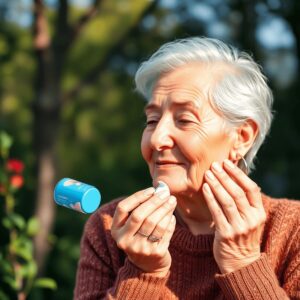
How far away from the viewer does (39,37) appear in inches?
286

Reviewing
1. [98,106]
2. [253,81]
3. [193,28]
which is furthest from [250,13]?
[253,81]

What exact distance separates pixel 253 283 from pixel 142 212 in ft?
1.71

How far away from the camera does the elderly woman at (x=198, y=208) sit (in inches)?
92.3

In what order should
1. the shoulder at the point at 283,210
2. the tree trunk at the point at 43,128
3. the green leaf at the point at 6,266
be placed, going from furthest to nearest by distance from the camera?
the tree trunk at the point at 43,128 < the green leaf at the point at 6,266 < the shoulder at the point at 283,210

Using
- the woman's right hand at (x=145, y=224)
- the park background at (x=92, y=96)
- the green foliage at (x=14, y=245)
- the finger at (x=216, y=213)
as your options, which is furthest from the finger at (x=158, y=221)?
the green foliage at (x=14, y=245)

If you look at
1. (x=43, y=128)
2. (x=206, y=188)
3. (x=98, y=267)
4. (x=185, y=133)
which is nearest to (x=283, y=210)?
(x=206, y=188)

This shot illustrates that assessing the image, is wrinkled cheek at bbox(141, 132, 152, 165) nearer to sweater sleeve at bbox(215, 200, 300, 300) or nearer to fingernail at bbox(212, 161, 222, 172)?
fingernail at bbox(212, 161, 222, 172)

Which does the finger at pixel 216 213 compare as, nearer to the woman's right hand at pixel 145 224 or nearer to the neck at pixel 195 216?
the woman's right hand at pixel 145 224

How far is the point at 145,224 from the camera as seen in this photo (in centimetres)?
229

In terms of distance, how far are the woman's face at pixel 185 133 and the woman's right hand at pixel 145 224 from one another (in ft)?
0.66

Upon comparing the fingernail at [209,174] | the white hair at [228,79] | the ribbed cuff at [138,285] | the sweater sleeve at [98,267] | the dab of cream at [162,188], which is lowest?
the sweater sleeve at [98,267]

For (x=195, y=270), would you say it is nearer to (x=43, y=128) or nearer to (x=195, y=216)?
(x=195, y=216)

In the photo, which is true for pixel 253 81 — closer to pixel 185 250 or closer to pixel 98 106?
pixel 185 250

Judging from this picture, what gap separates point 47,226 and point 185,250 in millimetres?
4917
